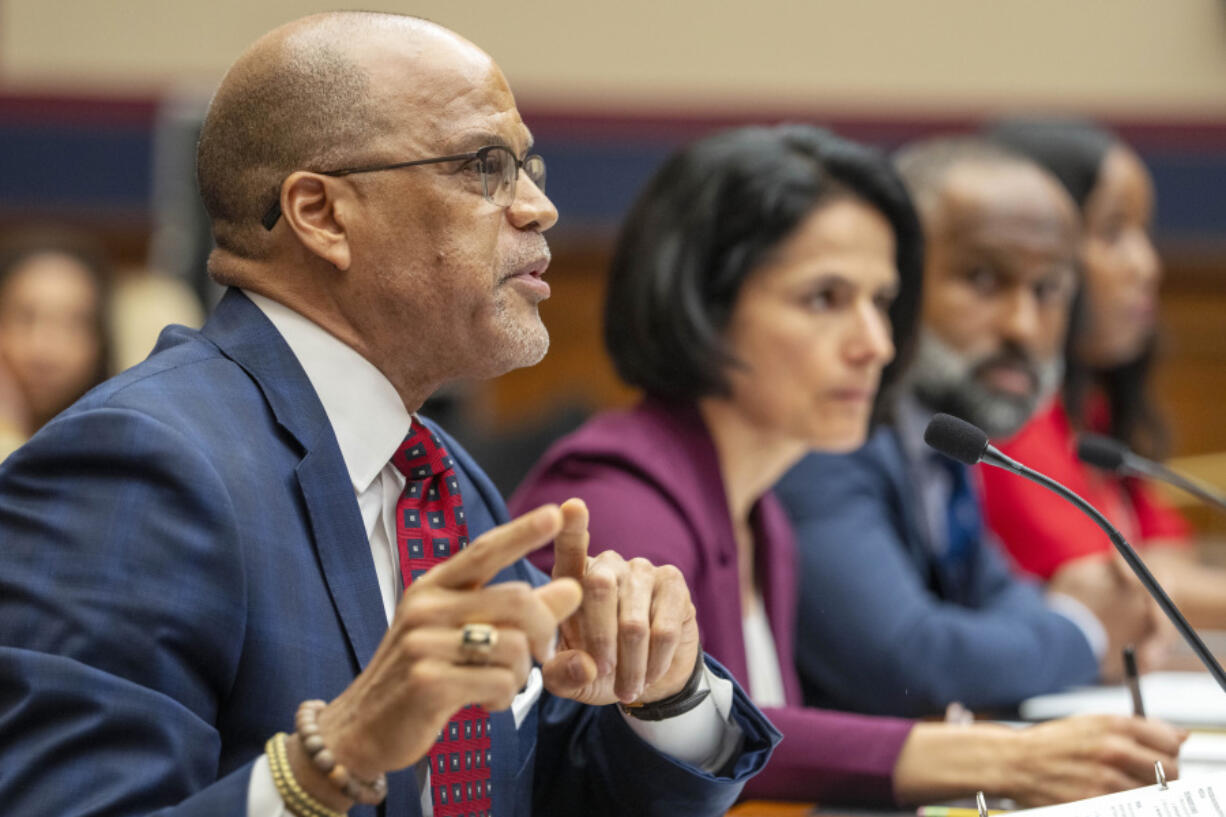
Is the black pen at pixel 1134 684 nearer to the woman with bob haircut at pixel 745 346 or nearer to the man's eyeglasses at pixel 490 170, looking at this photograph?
the woman with bob haircut at pixel 745 346

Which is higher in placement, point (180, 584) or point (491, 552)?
point (491, 552)

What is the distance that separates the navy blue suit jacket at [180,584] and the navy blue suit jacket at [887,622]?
0.84 metres

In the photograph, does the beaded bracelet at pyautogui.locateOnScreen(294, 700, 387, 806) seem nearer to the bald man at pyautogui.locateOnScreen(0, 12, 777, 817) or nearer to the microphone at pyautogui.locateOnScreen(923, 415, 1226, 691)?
the bald man at pyautogui.locateOnScreen(0, 12, 777, 817)

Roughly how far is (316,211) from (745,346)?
84cm

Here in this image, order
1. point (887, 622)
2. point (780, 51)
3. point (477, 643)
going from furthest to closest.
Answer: point (780, 51) → point (887, 622) → point (477, 643)

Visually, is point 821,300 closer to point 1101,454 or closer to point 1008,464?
point 1101,454

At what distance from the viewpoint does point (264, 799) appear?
34.3 inches

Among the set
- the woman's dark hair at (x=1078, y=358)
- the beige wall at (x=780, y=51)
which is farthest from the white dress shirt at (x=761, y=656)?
the beige wall at (x=780, y=51)

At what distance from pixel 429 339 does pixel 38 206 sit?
Result: 487cm

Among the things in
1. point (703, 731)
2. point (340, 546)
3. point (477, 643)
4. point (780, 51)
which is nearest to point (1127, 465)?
point (703, 731)

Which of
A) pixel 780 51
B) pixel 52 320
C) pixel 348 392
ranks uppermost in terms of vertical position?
pixel 348 392

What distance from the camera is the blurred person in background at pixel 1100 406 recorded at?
2.67 meters

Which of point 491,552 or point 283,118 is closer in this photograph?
point 491,552

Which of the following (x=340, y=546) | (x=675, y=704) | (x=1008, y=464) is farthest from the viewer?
(x=1008, y=464)
